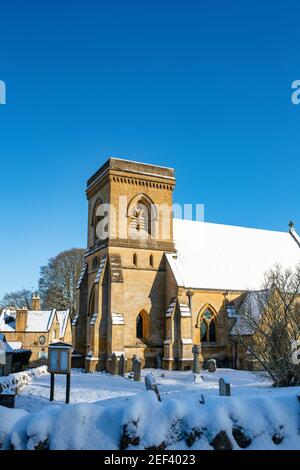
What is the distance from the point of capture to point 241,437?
261 inches

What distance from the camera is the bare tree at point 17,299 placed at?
58781 millimetres

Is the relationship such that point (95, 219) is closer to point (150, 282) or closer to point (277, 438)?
point (150, 282)

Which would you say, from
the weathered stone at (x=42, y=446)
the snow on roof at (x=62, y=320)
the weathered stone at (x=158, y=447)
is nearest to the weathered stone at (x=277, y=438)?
the weathered stone at (x=158, y=447)

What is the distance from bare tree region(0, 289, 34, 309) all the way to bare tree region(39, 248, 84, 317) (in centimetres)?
686

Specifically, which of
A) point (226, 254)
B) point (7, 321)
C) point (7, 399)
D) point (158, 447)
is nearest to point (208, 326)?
point (226, 254)

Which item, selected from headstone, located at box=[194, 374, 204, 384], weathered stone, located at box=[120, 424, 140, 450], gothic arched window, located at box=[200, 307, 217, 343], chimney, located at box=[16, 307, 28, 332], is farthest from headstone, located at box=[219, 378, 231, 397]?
chimney, located at box=[16, 307, 28, 332]

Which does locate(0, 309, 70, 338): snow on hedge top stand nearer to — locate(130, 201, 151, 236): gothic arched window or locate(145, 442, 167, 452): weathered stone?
locate(130, 201, 151, 236): gothic arched window

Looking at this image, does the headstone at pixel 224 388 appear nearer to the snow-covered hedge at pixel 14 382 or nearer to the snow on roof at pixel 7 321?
the snow-covered hedge at pixel 14 382

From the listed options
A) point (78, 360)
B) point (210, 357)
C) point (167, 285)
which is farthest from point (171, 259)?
point (78, 360)

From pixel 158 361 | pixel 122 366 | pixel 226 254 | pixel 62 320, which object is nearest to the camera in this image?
pixel 122 366

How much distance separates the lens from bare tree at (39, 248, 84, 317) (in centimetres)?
4844

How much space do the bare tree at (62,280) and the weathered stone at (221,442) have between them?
41.5 metres

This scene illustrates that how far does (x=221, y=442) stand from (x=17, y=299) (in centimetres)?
5771

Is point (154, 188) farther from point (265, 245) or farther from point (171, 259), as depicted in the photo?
point (265, 245)
